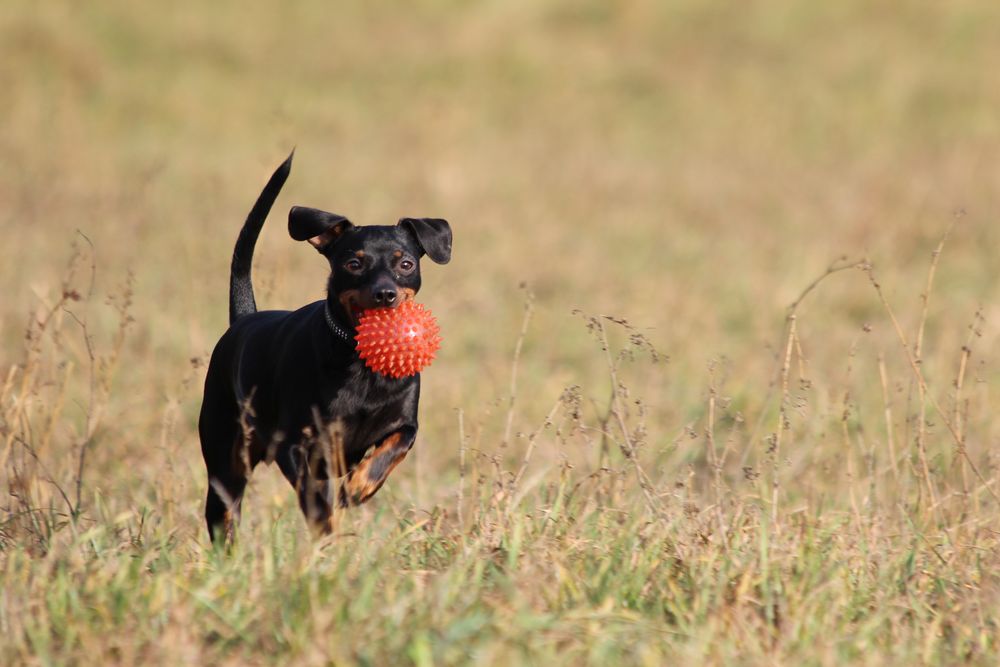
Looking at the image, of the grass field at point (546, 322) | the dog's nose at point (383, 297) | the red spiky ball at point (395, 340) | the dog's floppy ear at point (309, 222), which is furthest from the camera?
the dog's floppy ear at point (309, 222)

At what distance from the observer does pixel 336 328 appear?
12.2ft

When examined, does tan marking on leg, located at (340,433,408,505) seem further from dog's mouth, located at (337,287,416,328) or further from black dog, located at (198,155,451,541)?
dog's mouth, located at (337,287,416,328)

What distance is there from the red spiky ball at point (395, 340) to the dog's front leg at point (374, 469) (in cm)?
24

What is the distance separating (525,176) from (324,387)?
32.0 ft

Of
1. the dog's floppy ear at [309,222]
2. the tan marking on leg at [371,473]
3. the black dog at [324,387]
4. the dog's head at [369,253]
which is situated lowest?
the tan marking on leg at [371,473]

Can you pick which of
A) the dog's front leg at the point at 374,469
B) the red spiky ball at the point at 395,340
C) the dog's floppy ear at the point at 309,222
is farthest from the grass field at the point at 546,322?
the dog's floppy ear at the point at 309,222

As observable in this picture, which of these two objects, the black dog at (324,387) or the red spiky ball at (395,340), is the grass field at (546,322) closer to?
the black dog at (324,387)

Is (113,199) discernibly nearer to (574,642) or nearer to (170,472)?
(170,472)

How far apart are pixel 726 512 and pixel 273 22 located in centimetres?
1615

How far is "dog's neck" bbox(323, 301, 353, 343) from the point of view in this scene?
3.69m

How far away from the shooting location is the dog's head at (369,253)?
365cm

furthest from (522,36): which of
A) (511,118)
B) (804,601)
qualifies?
(804,601)

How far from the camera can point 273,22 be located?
18.6 metres

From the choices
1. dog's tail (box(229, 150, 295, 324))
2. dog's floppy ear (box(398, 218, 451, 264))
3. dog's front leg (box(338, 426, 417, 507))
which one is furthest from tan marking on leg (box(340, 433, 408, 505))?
dog's tail (box(229, 150, 295, 324))
